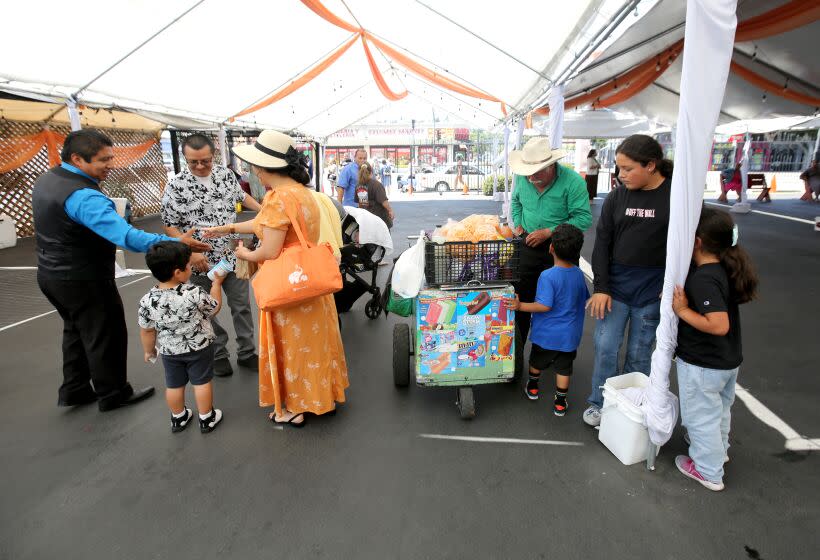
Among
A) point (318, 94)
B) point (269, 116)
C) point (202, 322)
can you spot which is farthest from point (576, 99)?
point (202, 322)

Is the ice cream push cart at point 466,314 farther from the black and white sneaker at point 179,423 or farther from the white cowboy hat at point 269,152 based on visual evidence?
the black and white sneaker at point 179,423

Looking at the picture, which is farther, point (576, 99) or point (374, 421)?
point (576, 99)

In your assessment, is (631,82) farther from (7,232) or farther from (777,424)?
(7,232)

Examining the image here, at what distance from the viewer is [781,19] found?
450 centimetres

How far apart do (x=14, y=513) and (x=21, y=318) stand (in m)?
3.69

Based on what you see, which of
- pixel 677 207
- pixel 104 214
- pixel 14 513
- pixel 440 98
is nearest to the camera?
pixel 677 207

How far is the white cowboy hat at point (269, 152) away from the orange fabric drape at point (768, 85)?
790 cm

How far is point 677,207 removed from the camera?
194 cm

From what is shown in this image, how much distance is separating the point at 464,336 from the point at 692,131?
1512mm

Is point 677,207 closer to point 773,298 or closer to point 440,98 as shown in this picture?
point 773,298

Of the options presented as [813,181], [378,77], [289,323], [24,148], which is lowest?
[289,323]

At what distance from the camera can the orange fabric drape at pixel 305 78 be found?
8641 mm

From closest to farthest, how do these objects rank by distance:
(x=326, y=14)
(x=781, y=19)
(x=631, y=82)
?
1. (x=781, y=19)
2. (x=326, y=14)
3. (x=631, y=82)

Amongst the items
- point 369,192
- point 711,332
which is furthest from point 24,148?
point 711,332
